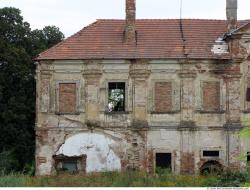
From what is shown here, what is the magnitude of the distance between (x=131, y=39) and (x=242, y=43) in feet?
16.0

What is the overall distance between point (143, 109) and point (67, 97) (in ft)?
10.9

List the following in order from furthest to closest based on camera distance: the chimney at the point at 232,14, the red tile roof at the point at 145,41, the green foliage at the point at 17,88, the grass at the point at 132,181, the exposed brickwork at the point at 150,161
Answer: the green foliage at the point at 17,88 < the chimney at the point at 232,14 < the red tile roof at the point at 145,41 < the exposed brickwork at the point at 150,161 < the grass at the point at 132,181

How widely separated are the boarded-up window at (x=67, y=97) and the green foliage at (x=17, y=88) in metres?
8.59

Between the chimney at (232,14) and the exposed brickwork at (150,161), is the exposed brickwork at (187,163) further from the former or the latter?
the chimney at (232,14)

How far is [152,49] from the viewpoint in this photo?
90.3ft

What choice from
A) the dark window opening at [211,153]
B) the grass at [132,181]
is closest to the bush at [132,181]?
the grass at [132,181]

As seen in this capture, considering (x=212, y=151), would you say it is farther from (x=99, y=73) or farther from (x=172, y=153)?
(x=99, y=73)

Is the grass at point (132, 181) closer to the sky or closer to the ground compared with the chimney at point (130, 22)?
closer to the ground

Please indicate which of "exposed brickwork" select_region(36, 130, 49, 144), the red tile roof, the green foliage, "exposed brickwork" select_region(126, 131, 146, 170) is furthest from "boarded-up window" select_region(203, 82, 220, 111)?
the green foliage

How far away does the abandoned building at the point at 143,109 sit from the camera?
2669 cm

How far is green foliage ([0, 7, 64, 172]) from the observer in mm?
35656

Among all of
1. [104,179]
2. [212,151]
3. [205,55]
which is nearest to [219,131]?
[212,151]

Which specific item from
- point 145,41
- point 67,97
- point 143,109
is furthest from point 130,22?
point 67,97

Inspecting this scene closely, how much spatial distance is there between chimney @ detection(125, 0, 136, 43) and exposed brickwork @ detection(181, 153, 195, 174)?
18.4ft
